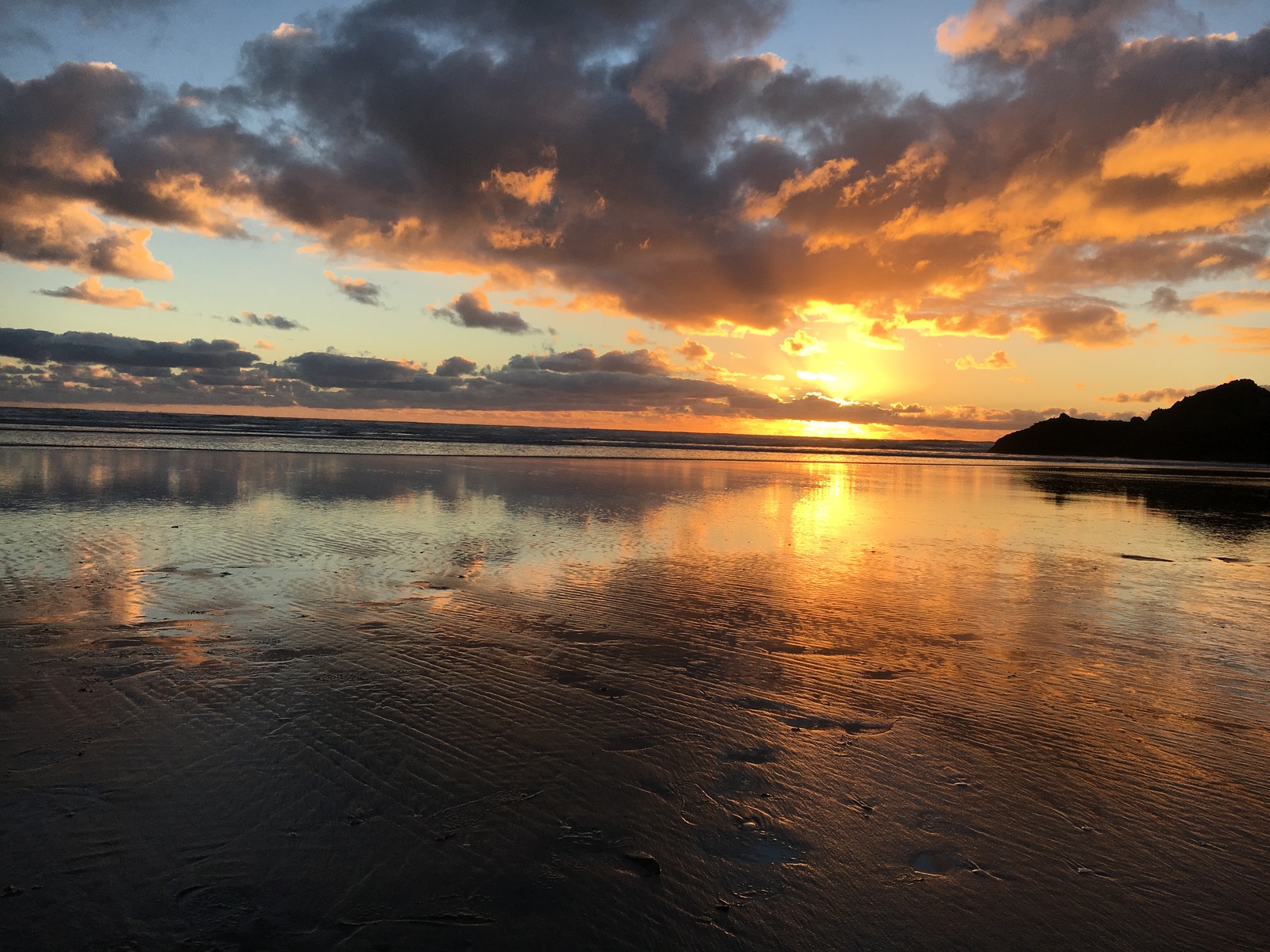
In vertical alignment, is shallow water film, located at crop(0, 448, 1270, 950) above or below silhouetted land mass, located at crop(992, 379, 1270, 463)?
below

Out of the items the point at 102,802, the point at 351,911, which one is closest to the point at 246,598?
the point at 102,802

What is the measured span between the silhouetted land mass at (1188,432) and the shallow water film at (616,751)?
7803 cm

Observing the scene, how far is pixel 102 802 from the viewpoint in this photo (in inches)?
156

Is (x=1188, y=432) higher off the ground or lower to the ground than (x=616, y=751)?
higher

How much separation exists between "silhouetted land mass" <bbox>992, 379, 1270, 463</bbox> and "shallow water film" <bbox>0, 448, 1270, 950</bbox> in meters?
78.0

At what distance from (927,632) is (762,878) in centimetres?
527

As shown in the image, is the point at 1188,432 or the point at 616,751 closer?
the point at 616,751

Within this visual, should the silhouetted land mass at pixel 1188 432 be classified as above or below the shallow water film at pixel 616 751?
above

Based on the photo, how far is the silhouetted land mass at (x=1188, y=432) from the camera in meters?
70.4

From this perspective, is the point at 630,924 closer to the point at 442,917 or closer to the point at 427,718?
the point at 442,917

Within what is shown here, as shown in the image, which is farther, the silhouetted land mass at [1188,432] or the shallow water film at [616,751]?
the silhouetted land mass at [1188,432]

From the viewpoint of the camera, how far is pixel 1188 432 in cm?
7400

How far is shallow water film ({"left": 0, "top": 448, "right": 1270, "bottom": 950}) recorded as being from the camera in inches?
129

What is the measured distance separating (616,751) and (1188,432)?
9178cm
